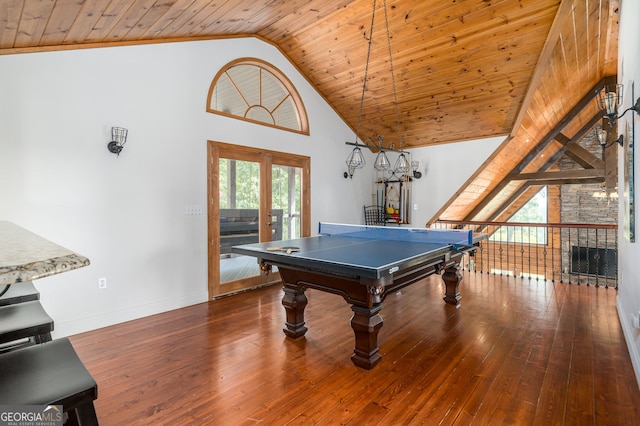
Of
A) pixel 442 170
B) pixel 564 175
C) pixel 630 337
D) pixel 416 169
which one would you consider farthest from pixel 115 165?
pixel 564 175

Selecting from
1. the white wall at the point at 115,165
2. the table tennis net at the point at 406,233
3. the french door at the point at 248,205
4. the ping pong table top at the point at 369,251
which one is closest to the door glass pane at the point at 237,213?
the french door at the point at 248,205

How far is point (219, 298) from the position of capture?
4355 mm

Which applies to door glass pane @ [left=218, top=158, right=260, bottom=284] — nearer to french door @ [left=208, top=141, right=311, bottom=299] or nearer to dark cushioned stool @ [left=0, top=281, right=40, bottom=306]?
french door @ [left=208, top=141, right=311, bottom=299]

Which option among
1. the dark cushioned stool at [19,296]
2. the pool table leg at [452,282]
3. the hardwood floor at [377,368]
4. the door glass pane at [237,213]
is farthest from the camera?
the door glass pane at [237,213]

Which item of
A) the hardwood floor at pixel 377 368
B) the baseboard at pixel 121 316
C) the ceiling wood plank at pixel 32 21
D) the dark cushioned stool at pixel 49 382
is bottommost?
the hardwood floor at pixel 377 368

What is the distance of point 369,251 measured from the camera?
282 centimetres

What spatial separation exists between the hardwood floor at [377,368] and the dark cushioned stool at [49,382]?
1.14 metres

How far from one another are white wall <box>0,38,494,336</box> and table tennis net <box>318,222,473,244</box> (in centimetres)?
174

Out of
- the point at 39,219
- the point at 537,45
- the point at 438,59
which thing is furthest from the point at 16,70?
the point at 537,45

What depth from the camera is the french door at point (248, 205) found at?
4.34m

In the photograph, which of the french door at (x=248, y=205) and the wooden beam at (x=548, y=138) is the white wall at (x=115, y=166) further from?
the wooden beam at (x=548, y=138)

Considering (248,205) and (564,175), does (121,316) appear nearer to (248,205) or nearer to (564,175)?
(248,205)

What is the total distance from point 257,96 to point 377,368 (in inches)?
158

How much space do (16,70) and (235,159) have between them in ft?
7.54
